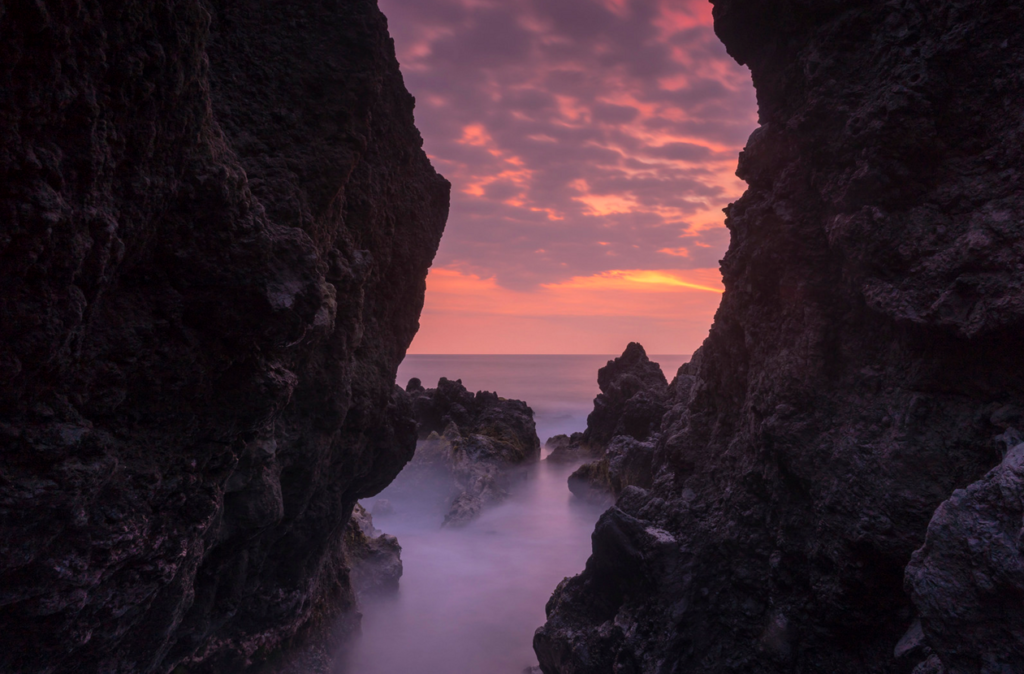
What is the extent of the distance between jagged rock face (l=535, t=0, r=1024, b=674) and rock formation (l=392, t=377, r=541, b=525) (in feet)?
40.5

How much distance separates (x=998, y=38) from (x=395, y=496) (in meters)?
20.1

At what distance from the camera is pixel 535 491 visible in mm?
21438

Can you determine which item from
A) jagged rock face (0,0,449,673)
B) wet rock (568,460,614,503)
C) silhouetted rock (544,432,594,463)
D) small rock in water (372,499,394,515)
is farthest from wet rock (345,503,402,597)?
silhouetted rock (544,432,594,463)

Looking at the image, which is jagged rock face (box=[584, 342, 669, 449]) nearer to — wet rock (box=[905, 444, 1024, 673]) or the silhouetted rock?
the silhouetted rock

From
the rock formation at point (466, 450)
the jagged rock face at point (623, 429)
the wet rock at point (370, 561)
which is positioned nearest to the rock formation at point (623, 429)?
the jagged rock face at point (623, 429)

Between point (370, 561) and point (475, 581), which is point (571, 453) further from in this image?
point (370, 561)

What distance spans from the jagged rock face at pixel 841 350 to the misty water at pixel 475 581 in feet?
11.4

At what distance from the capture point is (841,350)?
543 cm

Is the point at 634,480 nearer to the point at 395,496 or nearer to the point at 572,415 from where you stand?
the point at 395,496

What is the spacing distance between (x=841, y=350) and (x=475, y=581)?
10879 millimetres

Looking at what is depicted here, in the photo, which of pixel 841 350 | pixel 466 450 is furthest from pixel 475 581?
pixel 841 350

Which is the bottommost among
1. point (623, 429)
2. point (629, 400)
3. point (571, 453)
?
point (571, 453)

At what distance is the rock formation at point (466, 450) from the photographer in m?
19.7

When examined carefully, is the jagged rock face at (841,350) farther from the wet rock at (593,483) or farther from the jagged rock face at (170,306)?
the wet rock at (593,483)
